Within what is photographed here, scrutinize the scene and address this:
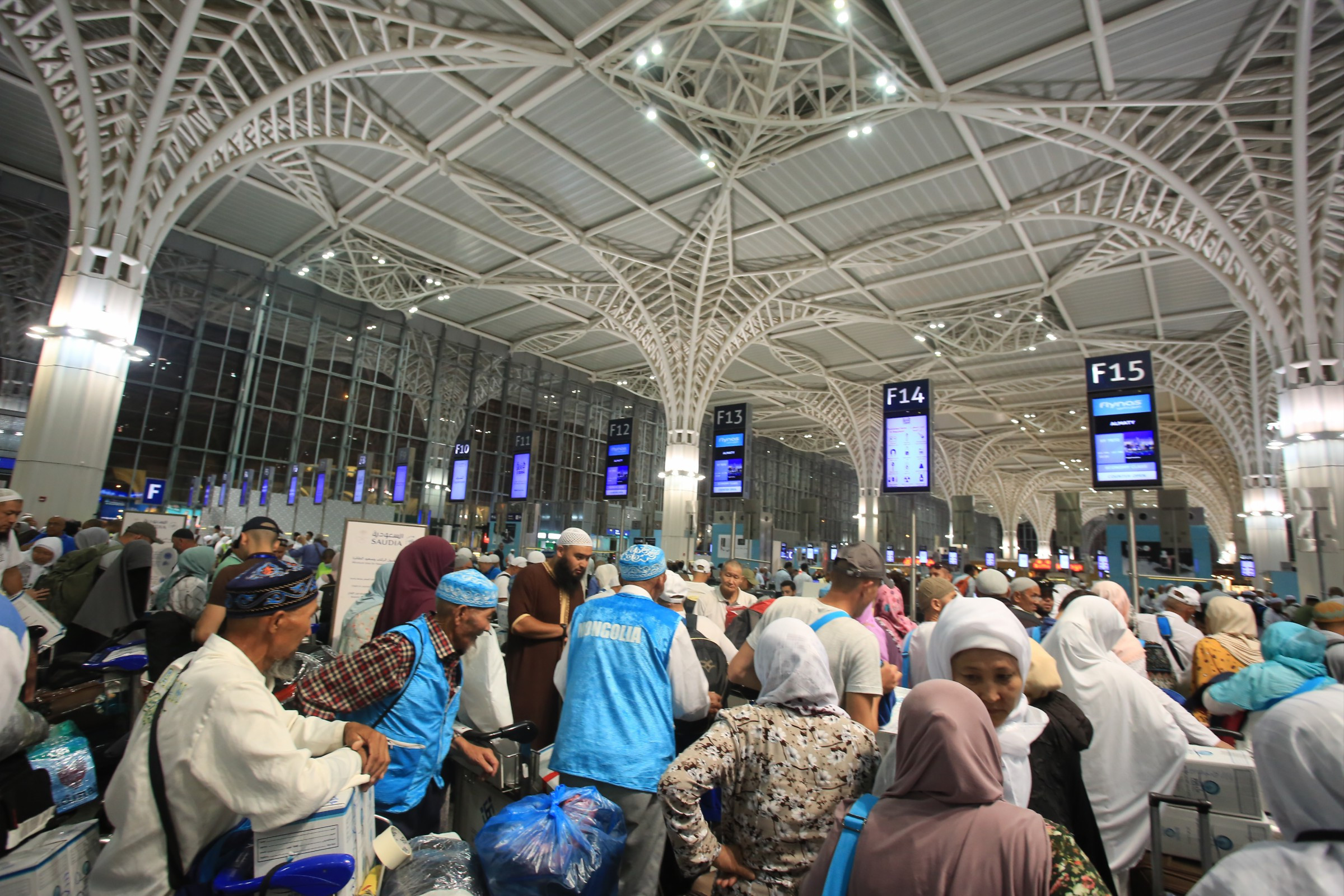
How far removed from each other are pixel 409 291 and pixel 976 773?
23.7 metres

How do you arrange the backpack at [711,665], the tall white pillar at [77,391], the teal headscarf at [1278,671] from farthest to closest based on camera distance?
1. the tall white pillar at [77,391]
2. the backpack at [711,665]
3. the teal headscarf at [1278,671]

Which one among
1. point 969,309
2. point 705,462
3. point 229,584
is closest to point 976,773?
point 229,584

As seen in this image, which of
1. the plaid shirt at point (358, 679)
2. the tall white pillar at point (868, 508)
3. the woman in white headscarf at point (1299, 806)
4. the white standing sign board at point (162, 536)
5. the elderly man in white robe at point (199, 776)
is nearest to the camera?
the woman in white headscarf at point (1299, 806)

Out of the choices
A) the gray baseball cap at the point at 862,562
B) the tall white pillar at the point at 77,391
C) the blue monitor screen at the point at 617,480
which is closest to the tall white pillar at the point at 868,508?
the blue monitor screen at the point at 617,480

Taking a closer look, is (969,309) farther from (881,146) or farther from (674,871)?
(674,871)

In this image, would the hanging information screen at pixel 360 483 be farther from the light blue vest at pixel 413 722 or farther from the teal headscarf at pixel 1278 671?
the teal headscarf at pixel 1278 671

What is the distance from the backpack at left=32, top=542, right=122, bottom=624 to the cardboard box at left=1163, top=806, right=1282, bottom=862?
7.60 meters

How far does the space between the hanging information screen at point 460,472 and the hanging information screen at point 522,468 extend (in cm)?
176

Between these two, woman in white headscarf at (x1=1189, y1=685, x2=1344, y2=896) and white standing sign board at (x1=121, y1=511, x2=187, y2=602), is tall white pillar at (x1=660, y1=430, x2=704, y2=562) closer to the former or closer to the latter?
white standing sign board at (x1=121, y1=511, x2=187, y2=602)

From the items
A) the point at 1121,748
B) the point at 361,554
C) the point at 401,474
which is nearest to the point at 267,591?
the point at 1121,748

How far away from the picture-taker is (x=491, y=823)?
2.22 metres

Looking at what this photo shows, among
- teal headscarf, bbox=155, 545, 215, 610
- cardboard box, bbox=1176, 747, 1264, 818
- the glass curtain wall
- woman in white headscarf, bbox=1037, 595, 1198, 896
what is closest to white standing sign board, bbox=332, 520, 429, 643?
teal headscarf, bbox=155, 545, 215, 610

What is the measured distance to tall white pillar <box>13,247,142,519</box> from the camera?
9648mm

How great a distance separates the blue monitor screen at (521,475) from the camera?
74.1 feet
